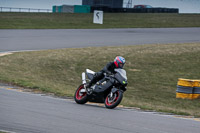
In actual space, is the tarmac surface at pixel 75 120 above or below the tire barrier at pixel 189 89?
above

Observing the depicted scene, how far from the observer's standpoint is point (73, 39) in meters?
28.1

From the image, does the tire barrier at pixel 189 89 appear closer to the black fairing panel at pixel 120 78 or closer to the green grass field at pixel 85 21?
the black fairing panel at pixel 120 78

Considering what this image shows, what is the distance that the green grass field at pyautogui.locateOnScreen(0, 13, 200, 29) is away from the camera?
36225 mm

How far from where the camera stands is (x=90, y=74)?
9.95 m

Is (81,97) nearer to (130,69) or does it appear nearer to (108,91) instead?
(108,91)

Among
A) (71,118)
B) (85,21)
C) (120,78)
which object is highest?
(85,21)

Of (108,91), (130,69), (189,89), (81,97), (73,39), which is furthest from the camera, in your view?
(73,39)

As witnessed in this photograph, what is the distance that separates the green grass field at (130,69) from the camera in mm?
12223

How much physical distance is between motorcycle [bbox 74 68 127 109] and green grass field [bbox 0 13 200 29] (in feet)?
82.0

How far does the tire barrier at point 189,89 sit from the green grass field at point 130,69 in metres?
0.35

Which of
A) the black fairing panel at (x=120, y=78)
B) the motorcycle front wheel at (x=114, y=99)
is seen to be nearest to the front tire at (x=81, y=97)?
the motorcycle front wheel at (x=114, y=99)

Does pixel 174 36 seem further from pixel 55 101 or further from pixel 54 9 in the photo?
pixel 54 9

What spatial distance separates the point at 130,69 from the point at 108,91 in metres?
8.93

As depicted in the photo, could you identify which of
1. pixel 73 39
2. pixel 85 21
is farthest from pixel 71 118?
pixel 85 21
